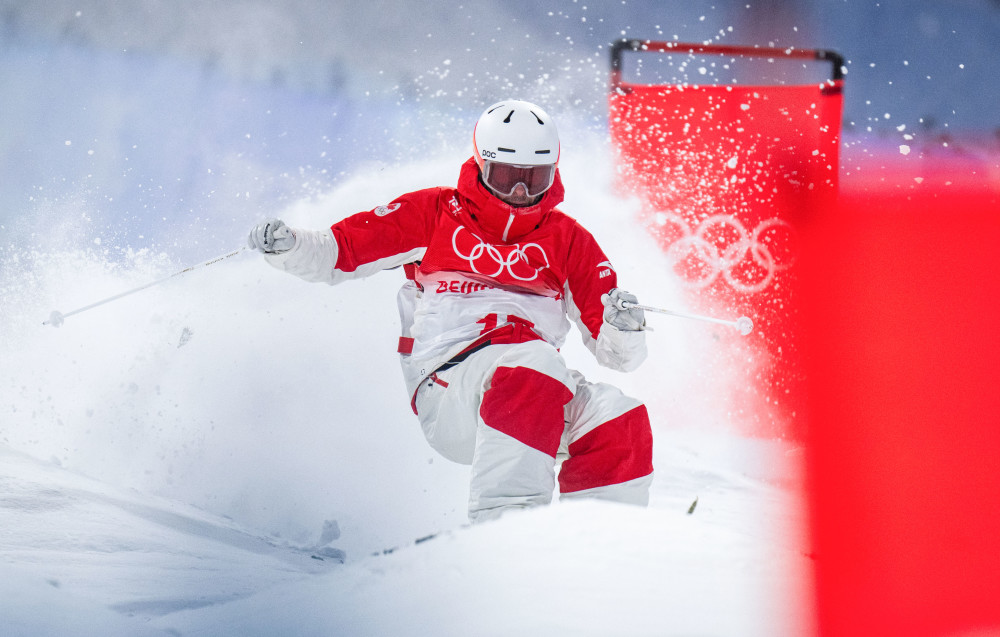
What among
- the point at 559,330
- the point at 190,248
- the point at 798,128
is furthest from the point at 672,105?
the point at 190,248

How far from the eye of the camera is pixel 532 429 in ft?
6.77

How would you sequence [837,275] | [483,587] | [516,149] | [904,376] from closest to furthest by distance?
1. [483,587]
2. [516,149]
3. [904,376]
4. [837,275]

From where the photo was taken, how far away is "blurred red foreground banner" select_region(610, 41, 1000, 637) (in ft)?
12.8

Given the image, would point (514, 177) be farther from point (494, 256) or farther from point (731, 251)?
point (731, 251)

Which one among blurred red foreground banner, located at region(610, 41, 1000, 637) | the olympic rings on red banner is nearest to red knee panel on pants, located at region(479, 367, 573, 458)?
blurred red foreground banner, located at region(610, 41, 1000, 637)

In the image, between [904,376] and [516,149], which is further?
[904,376]

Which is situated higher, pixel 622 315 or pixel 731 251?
pixel 731 251

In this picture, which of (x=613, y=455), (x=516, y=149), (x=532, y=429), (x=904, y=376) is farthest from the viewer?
(x=904, y=376)

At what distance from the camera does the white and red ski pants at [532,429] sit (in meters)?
2.03

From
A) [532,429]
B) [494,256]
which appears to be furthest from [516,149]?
[532,429]

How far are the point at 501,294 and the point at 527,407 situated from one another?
57 centimetres

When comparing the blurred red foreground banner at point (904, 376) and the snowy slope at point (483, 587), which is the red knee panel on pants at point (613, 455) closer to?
the snowy slope at point (483, 587)

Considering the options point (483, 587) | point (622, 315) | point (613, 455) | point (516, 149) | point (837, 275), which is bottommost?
point (483, 587)

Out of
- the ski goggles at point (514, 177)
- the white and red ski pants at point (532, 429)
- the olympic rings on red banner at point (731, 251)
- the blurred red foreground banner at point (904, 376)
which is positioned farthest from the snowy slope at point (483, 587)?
the olympic rings on red banner at point (731, 251)
